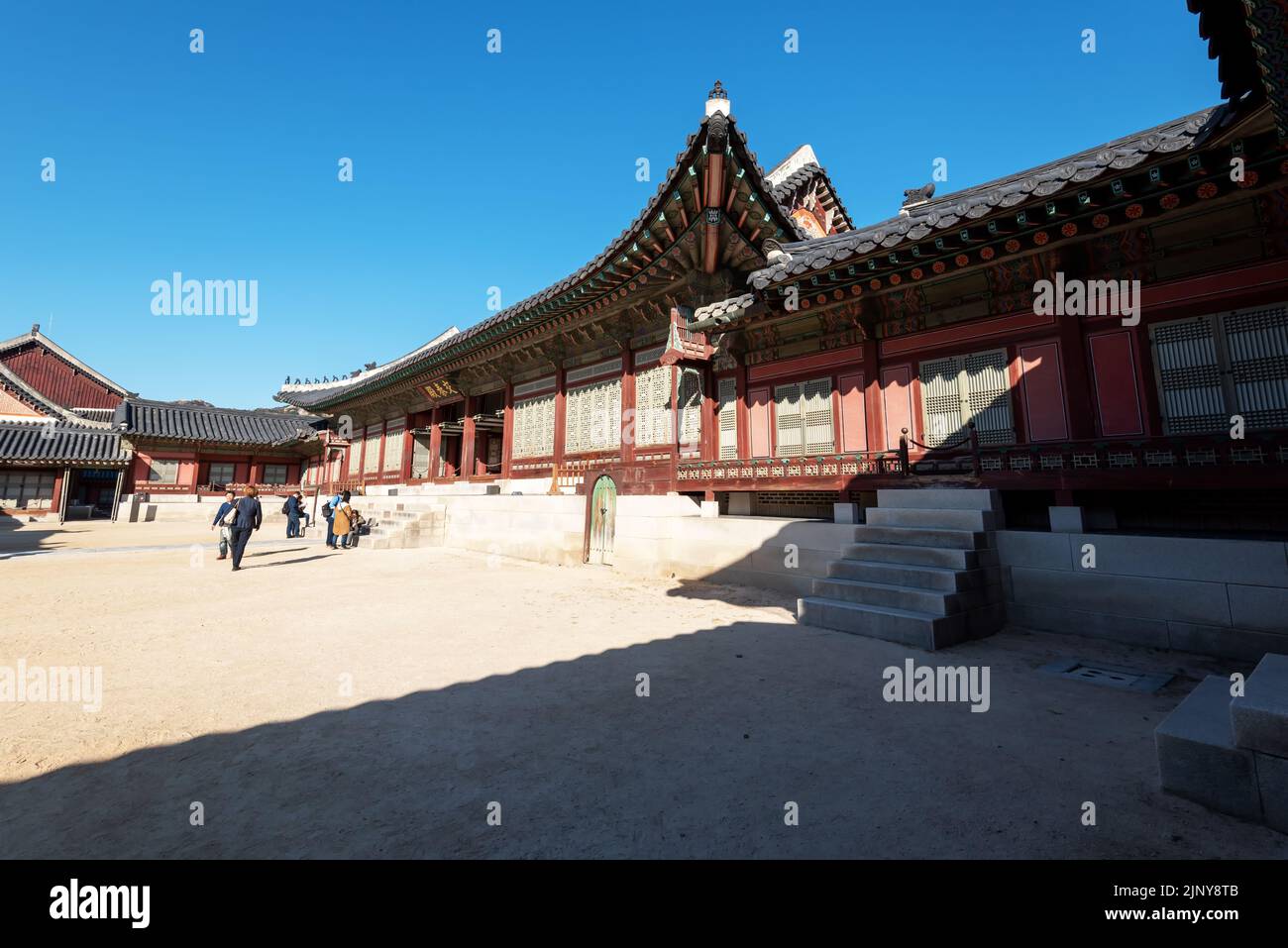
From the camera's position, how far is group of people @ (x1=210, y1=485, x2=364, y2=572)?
34.8ft

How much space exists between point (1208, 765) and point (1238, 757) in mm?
121

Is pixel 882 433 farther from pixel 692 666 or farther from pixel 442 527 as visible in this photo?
pixel 442 527

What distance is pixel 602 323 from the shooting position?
13.0 meters

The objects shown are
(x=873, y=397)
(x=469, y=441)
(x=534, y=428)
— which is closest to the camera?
(x=873, y=397)

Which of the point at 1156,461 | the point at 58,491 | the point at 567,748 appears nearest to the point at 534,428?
the point at 567,748

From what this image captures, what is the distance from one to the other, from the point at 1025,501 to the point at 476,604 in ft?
26.7

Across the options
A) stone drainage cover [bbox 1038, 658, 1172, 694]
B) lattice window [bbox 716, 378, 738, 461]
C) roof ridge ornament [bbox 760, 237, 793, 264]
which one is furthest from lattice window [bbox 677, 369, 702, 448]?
stone drainage cover [bbox 1038, 658, 1172, 694]

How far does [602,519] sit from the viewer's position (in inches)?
452

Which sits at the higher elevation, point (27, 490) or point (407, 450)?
point (407, 450)

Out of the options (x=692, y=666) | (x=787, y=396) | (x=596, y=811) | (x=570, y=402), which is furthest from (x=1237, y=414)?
(x=570, y=402)

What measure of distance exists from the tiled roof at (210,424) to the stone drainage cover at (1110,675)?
36.0m

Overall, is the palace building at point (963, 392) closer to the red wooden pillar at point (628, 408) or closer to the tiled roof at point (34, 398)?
the red wooden pillar at point (628, 408)

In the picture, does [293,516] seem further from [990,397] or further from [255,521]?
[990,397]
